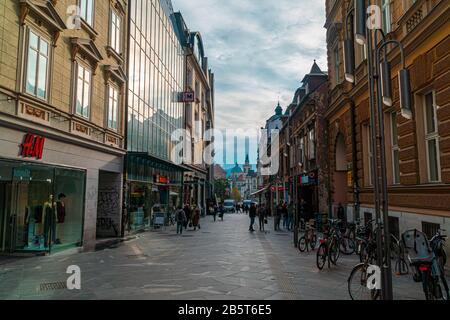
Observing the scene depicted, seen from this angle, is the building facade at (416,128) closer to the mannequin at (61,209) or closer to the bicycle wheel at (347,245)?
the bicycle wheel at (347,245)

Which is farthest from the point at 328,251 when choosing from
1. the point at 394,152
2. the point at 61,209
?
the point at 61,209

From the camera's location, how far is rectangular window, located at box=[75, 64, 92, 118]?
1504 cm

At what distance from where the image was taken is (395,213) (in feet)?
44.1

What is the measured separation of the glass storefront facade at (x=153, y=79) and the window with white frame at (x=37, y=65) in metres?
8.61

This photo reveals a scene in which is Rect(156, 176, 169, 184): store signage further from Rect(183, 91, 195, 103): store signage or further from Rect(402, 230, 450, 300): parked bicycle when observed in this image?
Rect(402, 230, 450, 300): parked bicycle

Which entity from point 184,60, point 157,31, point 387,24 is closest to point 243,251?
point 387,24

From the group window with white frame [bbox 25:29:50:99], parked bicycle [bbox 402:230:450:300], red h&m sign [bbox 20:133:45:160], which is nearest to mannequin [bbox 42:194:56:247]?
red h&m sign [bbox 20:133:45:160]

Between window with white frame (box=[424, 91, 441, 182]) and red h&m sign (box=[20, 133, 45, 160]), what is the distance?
39.9ft

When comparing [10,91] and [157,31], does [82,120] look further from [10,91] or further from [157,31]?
[157,31]

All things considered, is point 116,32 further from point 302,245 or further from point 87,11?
point 302,245

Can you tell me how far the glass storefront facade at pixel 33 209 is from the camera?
42.2ft

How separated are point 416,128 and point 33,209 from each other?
13236 millimetres
